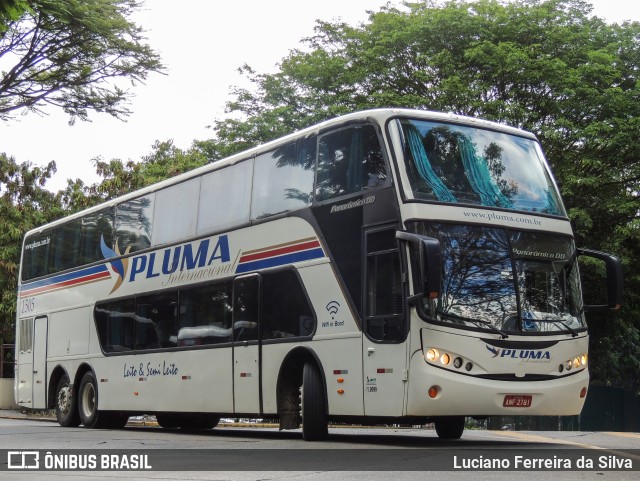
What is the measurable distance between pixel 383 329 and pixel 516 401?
1779 mm

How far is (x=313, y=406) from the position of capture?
1415cm

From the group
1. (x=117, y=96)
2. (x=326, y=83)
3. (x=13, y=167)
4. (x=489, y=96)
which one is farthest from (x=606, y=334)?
(x=13, y=167)

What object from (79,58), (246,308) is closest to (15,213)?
(79,58)

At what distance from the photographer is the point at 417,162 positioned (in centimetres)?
1335

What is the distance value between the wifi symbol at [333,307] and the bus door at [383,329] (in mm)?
612

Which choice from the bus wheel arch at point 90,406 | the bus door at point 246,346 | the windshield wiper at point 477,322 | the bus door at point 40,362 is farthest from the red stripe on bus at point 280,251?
the bus door at point 40,362

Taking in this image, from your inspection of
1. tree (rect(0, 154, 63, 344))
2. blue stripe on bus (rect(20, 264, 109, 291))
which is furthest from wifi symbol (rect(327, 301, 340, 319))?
tree (rect(0, 154, 63, 344))

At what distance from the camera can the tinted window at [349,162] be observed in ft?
44.8

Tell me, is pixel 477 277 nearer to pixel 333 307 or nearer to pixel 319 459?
pixel 333 307

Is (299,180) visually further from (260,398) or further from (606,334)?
(606,334)

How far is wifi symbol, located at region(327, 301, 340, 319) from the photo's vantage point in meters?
13.9

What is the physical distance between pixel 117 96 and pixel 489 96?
10.9m

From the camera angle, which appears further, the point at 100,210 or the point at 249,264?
the point at 100,210

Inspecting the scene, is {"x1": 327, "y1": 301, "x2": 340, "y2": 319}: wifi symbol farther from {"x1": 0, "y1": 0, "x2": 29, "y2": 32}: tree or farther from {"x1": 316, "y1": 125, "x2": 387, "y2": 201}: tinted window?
{"x1": 0, "y1": 0, "x2": 29, "y2": 32}: tree
